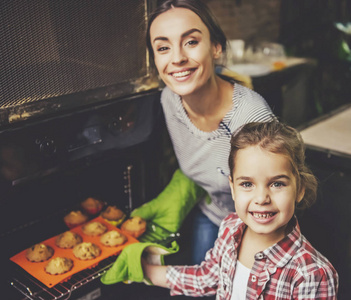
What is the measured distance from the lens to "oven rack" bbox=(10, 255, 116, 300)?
114 cm

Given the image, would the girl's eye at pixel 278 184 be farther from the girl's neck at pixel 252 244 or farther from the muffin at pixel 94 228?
the muffin at pixel 94 228

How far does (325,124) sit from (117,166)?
1077 mm

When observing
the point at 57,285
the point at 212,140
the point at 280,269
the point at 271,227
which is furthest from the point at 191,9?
the point at 57,285

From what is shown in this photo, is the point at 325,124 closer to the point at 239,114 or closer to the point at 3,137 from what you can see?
the point at 239,114

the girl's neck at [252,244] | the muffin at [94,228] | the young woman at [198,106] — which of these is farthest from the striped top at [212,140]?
the muffin at [94,228]

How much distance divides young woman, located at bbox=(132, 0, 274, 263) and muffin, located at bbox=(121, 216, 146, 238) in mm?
50

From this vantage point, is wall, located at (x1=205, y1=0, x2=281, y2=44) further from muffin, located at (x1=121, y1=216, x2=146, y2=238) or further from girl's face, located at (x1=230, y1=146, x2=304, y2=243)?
girl's face, located at (x1=230, y1=146, x2=304, y2=243)

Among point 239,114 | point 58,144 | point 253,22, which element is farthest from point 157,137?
point 253,22

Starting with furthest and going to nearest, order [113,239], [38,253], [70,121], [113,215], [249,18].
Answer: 1. [249,18]
2. [113,215]
3. [113,239]
4. [38,253]
5. [70,121]

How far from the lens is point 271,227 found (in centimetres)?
100

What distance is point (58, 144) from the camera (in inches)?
43.9

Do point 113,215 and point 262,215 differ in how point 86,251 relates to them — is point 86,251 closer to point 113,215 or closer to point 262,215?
point 113,215

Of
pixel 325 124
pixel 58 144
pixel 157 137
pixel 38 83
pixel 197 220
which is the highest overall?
pixel 38 83

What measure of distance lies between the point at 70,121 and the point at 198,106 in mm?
448
